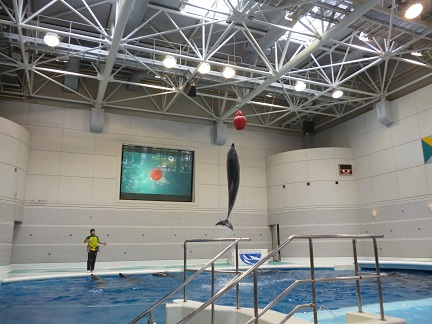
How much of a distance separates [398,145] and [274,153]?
730 cm

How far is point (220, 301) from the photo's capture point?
7.56 meters

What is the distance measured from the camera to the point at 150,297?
8289 mm

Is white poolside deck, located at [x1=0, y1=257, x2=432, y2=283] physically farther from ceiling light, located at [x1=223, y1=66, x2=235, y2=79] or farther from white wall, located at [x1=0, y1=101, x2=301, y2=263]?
ceiling light, located at [x1=223, y1=66, x2=235, y2=79]

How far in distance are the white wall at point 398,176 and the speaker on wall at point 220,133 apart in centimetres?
724

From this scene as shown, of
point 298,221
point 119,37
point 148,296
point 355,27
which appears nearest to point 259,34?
point 355,27

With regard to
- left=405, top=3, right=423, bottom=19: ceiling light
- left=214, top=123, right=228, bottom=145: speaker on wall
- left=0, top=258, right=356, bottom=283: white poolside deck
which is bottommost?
left=0, top=258, right=356, bottom=283: white poolside deck

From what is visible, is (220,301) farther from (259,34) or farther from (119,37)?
(259,34)

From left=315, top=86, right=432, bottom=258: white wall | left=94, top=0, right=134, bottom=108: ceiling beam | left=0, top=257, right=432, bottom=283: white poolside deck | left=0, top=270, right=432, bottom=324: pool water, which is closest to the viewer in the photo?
left=0, top=270, right=432, bottom=324: pool water

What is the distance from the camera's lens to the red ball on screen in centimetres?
1903

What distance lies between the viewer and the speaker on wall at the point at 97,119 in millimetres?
17891

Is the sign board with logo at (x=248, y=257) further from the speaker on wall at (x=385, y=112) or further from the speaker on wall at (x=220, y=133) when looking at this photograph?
the speaker on wall at (x=385, y=112)

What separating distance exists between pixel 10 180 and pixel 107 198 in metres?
4.40

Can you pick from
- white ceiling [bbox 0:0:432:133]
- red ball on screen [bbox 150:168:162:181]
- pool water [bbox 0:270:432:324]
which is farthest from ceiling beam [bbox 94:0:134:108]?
pool water [bbox 0:270:432:324]

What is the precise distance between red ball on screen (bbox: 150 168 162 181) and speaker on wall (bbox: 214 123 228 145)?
3799 millimetres
